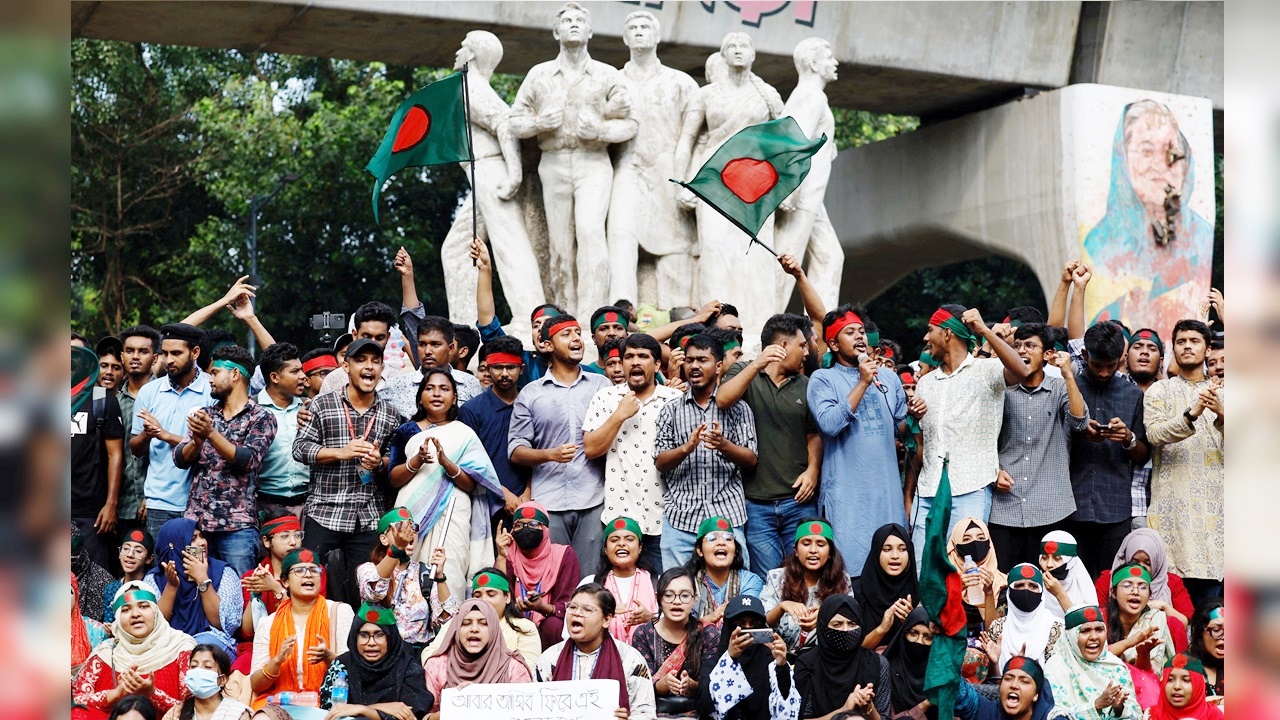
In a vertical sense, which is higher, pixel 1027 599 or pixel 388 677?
pixel 1027 599

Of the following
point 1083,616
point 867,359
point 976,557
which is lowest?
point 1083,616

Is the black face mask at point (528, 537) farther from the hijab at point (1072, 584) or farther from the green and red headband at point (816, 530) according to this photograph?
the hijab at point (1072, 584)

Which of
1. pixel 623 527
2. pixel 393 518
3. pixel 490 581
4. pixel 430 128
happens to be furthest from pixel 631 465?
pixel 430 128

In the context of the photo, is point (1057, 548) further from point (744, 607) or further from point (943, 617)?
point (744, 607)

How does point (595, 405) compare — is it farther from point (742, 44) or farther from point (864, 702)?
point (742, 44)

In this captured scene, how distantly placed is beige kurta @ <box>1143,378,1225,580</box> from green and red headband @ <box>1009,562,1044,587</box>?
3.10 ft

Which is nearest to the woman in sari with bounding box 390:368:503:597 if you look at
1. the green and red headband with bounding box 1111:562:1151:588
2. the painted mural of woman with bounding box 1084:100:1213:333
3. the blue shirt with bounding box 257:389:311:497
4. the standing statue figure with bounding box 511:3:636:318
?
the blue shirt with bounding box 257:389:311:497

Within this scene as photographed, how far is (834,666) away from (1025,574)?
116 cm

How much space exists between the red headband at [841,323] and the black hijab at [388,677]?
2420 mm

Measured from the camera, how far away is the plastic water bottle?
20.7 feet

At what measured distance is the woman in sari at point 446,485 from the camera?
711 centimetres

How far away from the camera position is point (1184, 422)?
7.40 meters

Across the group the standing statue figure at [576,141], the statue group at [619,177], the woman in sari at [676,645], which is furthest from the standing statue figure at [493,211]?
the woman in sari at [676,645]

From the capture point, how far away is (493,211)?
469 inches
